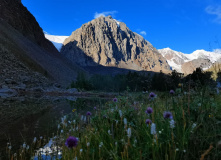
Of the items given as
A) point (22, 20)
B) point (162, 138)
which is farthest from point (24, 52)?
point (162, 138)

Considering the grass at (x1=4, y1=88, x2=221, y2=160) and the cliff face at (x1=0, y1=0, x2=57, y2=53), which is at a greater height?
the cliff face at (x1=0, y1=0, x2=57, y2=53)

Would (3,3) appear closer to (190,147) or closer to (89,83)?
(89,83)

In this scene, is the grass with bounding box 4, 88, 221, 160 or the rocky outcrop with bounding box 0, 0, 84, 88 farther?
the rocky outcrop with bounding box 0, 0, 84, 88

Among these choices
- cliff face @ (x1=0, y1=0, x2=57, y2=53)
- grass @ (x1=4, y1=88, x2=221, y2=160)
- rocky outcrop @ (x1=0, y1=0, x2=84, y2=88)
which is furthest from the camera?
cliff face @ (x1=0, y1=0, x2=57, y2=53)

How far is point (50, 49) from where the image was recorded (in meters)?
129

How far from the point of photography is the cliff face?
96481 mm

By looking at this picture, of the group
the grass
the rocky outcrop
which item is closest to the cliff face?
the rocky outcrop

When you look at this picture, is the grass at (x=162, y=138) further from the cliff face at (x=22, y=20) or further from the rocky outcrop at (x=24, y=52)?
the cliff face at (x=22, y=20)

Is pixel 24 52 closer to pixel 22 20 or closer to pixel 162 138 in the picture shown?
pixel 22 20

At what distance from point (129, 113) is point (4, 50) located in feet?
216

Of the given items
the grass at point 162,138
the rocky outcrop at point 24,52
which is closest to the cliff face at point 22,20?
the rocky outcrop at point 24,52

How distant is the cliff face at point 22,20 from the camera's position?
9648 centimetres

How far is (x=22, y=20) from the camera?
108812mm

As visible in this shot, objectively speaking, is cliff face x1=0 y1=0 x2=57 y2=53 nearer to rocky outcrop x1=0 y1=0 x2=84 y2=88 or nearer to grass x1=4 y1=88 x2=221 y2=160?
rocky outcrop x1=0 y1=0 x2=84 y2=88
